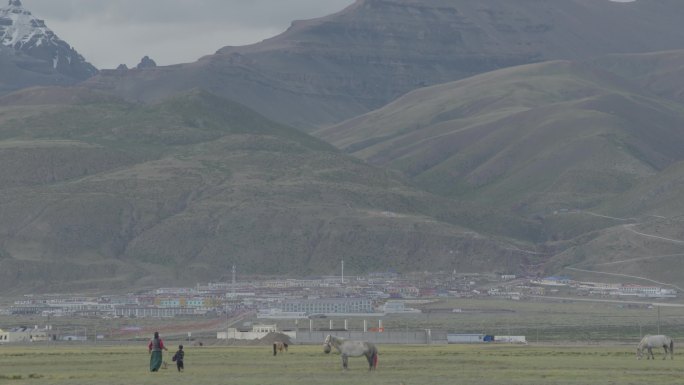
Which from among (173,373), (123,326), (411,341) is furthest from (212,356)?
(123,326)

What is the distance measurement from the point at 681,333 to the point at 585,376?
275 feet

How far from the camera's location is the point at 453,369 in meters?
84.2

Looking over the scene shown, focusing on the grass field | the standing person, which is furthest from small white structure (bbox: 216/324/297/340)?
the standing person

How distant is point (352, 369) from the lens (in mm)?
82312

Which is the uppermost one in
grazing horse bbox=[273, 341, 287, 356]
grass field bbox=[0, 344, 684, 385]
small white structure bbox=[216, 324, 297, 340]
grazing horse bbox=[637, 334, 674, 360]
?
small white structure bbox=[216, 324, 297, 340]

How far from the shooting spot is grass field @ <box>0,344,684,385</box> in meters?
76.3

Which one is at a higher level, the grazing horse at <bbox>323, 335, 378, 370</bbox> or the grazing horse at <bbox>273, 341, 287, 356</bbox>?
the grazing horse at <bbox>273, 341, 287, 356</bbox>

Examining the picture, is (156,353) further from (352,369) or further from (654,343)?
(654,343)

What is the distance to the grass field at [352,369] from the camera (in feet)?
250

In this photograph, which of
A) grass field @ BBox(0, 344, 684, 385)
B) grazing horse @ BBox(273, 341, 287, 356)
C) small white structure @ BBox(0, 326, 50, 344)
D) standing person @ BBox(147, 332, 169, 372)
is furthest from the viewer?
small white structure @ BBox(0, 326, 50, 344)

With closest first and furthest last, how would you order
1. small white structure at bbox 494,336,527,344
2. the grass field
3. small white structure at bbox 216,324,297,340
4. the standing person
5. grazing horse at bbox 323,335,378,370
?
1. the grass field
2. grazing horse at bbox 323,335,378,370
3. the standing person
4. small white structure at bbox 494,336,527,344
5. small white structure at bbox 216,324,297,340

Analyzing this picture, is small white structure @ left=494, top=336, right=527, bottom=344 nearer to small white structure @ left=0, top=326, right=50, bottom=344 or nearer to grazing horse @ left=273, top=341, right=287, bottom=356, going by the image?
grazing horse @ left=273, top=341, right=287, bottom=356

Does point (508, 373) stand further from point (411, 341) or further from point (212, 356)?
point (411, 341)

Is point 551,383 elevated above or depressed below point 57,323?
below
